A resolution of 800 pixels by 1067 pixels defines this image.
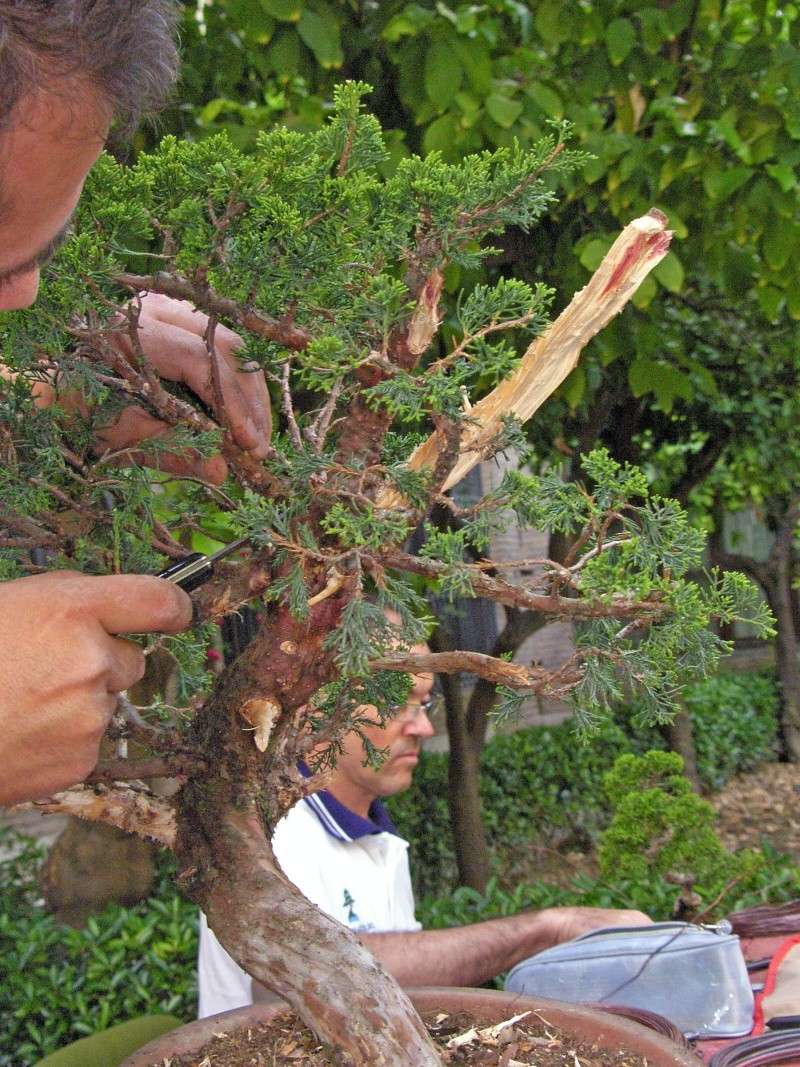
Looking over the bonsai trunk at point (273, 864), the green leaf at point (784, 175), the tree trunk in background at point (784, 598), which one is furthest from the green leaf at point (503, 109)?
the tree trunk in background at point (784, 598)

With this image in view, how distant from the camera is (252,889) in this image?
1391 millimetres

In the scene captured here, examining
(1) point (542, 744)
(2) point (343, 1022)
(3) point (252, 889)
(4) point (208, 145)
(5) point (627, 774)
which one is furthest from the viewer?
(1) point (542, 744)

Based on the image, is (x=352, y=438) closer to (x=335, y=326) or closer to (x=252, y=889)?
(x=335, y=326)

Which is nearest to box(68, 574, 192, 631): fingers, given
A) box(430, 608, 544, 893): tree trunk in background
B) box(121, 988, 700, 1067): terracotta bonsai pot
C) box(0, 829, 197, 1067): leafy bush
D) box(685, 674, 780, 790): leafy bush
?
box(121, 988, 700, 1067): terracotta bonsai pot

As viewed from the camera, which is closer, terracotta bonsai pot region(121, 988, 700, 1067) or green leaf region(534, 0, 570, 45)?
terracotta bonsai pot region(121, 988, 700, 1067)

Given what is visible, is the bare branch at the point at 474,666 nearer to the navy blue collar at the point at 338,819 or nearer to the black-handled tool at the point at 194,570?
the black-handled tool at the point at 194,570

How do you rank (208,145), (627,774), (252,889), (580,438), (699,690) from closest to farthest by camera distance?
(208,145)
(252,889)
(627,774)
(580,438)
(699,690)

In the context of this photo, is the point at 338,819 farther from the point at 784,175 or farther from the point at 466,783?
the point at 466,783

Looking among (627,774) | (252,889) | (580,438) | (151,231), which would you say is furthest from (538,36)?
(252,889)

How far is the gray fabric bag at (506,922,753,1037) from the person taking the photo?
5.58 feet

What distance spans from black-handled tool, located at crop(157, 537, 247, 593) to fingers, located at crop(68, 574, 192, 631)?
0.43ft

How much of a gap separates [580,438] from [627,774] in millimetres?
2710

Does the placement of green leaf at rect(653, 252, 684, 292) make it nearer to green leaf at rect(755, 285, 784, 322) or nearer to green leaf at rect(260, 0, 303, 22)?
green leaf at rect(755, 285, 784, 322)

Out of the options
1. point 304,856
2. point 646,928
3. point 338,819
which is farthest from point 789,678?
point 646,928
